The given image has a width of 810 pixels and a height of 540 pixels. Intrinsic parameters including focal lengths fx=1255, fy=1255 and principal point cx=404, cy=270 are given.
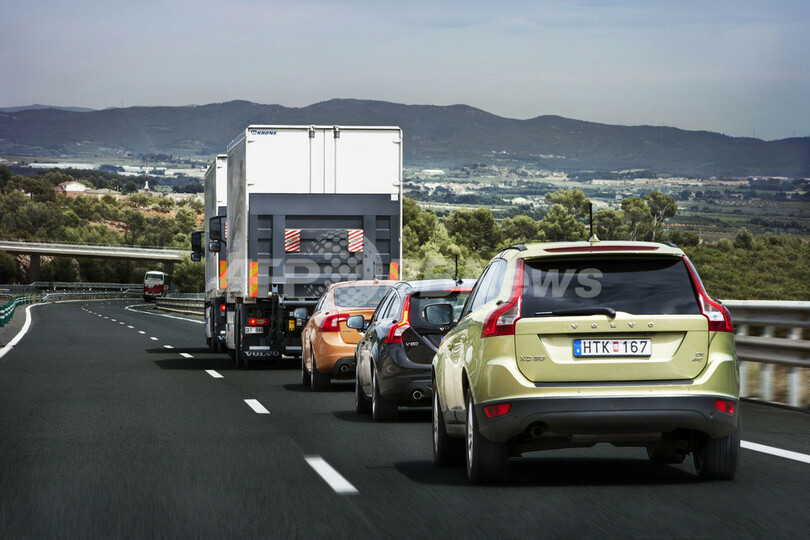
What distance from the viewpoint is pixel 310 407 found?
14.0 m

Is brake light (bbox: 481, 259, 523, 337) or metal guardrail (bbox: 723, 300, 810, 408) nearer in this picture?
brake light (bbox: 481, 259, 523, 337)

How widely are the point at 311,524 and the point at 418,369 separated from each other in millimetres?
5269

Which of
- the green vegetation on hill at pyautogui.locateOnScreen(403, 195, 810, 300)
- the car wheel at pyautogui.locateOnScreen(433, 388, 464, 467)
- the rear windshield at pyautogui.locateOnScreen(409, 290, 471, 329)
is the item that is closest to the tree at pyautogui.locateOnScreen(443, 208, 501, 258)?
the green vegetation on hill at pyautogui.locateOnScreen(403, 195, 810, 300)

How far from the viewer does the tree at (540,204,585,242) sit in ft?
380

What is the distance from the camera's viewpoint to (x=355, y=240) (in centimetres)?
2062

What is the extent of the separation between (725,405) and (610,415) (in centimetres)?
76

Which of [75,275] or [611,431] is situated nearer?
[611,431]

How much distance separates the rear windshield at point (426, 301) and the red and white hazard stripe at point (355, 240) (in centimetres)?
794

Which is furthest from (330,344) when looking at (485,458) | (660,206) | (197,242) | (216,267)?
(660,206)

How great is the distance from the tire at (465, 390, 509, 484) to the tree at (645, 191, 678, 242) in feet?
391

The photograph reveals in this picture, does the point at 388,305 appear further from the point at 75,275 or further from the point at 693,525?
the point at 75,275

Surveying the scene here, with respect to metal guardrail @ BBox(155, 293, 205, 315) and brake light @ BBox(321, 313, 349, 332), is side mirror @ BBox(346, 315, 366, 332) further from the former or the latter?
metal guardrail @ BBox(155, 293, 205, 315)

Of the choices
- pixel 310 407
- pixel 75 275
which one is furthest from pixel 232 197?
pixel 75 275

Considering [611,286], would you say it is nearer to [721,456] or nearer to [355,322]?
[721,456]
